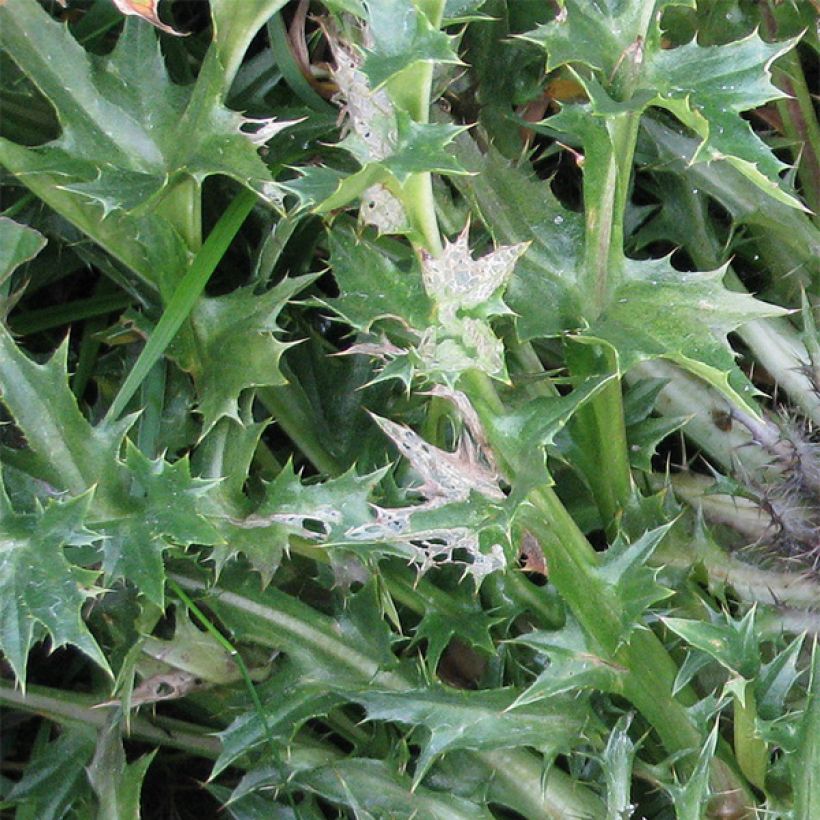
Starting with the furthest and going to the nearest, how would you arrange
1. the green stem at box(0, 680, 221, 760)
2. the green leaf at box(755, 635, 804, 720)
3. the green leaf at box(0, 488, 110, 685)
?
the green stem at box(0, 680, 221, 760), the green leaf at box(755, 635, 804, 720), the green leaf at box(0, 488, 110, 685)

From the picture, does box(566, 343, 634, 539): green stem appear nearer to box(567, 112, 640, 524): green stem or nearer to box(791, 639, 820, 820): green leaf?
box(567, 112, 640, 524): green stem

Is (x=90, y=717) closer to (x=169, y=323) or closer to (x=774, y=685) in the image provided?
(x=169, y=323)

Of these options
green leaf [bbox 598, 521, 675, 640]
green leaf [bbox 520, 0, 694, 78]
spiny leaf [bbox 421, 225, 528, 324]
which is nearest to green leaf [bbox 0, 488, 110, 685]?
spiny leaf [bbox 421, 225, 528, 324]

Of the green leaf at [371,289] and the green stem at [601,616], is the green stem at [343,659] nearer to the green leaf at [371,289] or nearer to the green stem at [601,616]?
the green stem at [601,616]

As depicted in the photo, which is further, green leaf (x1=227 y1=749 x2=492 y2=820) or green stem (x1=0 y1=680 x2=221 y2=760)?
green stem (x1=0 y1=680 x2=221 y2=760)

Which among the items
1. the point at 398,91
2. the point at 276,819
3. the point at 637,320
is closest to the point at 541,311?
the point at 637,320

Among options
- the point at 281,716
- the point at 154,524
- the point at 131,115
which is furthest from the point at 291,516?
the point at 131,115
